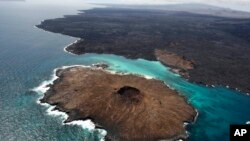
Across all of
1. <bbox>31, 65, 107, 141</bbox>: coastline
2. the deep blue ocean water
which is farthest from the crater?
the deep blue ocean water

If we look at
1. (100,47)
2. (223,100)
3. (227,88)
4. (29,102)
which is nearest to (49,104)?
(29,102)

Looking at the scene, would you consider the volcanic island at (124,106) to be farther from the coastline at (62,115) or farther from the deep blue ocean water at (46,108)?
the deep blue ocean water at (46,108)

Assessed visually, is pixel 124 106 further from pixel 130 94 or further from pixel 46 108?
pixel 46 108

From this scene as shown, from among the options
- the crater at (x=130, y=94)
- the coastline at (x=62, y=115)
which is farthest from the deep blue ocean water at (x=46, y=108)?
the crater at (x=130, y=94)

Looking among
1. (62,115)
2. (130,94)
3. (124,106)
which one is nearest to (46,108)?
(62,115)

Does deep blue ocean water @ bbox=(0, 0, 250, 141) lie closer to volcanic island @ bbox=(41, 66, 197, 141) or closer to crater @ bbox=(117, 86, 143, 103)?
volcanic island @ bbox=(41, 66, 197, 141)

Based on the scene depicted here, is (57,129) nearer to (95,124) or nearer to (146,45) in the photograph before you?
(95,124)
